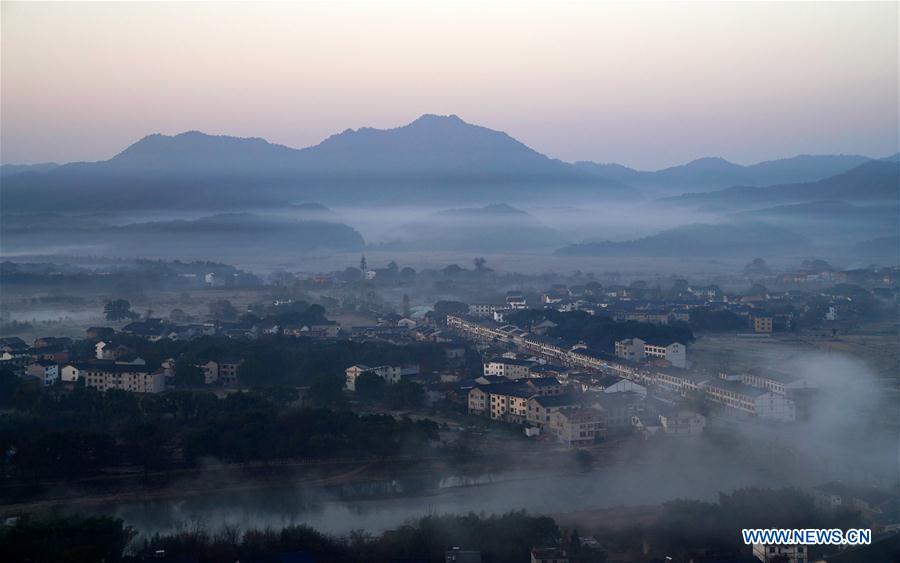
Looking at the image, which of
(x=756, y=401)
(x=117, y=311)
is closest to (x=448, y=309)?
(x=117, y=311)

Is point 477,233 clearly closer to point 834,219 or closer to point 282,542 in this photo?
point 834,219

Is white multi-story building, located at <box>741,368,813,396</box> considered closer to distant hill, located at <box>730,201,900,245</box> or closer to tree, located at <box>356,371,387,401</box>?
tree, located at <box>356,371,387,401</box>

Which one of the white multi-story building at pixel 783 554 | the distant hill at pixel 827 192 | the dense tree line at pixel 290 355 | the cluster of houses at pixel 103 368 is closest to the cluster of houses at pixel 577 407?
the dense tree line at pixel 290 355

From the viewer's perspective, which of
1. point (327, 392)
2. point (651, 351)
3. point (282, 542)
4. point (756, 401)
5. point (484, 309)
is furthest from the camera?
point (484, 309)

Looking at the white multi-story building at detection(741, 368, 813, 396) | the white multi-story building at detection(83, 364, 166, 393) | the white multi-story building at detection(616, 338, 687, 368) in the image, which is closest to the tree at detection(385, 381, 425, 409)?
the white multi-story building at detection(83, 364, 166, 393)

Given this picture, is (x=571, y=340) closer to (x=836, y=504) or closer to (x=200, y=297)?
(x=836, y=504)
